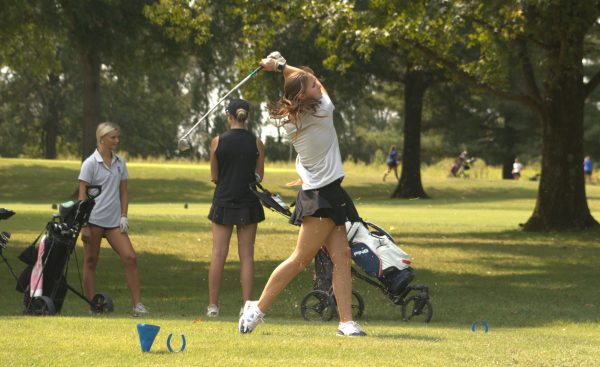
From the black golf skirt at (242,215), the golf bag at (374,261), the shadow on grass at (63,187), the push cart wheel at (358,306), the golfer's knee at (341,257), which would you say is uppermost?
the black golf skirt at (242,215)

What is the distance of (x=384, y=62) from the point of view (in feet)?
144

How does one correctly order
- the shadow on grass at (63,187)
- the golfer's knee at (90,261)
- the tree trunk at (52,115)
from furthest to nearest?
the tree trunk at (52,115) < the shadow on grass at (63,187) < the golfer's knee at (90,261)

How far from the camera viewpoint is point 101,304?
1198 cm

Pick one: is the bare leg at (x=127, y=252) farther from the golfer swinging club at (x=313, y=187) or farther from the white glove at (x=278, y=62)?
the white glove at (x=278, y=62)

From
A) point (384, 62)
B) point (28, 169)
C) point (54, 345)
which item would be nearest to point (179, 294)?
point (54, 345)

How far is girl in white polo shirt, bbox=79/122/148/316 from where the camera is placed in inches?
465

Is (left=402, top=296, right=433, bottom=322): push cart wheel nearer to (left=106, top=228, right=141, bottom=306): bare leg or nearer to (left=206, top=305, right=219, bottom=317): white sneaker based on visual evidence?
(left=206, top=305, right=219, bottom=317): white sneaker

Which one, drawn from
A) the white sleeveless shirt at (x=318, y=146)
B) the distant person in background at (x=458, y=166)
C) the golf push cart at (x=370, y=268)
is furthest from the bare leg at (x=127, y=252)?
the distant person in background at (x=458, y=166)

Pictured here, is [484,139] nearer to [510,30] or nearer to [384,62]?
[384,62]

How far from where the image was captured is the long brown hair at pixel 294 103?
8945mm

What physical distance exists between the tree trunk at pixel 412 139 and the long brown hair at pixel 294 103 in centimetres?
3573

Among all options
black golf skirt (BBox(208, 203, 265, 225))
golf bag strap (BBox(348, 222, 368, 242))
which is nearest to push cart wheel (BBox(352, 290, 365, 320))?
golf bag strap (BBox(348, 222, 368, 242))

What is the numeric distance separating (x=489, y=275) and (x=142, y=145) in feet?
208

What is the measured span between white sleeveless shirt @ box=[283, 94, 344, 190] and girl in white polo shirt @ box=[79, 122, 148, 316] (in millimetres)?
3173
